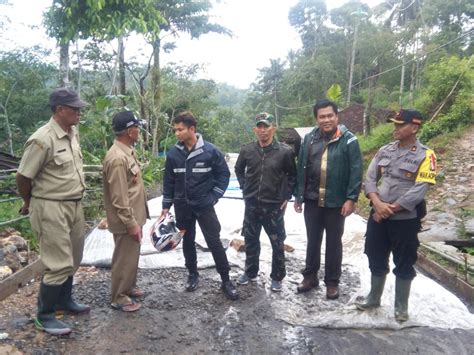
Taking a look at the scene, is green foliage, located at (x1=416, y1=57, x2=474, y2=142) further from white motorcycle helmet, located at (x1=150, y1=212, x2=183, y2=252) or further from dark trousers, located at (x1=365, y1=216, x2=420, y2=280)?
white motorcycle helmet, located at (x1=150, y1=212, x2=183, y2=252)

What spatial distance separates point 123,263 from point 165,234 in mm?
423

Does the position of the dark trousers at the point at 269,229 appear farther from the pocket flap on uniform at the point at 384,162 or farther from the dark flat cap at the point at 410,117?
the dark flat cap at the point at 410,117

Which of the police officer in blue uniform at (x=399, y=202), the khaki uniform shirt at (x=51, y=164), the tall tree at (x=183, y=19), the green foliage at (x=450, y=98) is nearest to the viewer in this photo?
the khaki uniform shirt at (x=51, y=164)

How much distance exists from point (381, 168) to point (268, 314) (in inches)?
59.8

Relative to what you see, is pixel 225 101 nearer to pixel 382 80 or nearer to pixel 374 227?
pixel 382 80

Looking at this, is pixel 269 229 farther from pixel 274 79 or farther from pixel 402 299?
pixel 274 79

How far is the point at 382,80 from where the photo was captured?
2908cm

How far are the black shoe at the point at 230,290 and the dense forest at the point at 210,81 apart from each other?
3.94 metres

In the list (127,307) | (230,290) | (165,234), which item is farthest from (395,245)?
(127,307)

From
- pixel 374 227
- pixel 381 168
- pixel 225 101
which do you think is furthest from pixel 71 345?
pixel 225 101

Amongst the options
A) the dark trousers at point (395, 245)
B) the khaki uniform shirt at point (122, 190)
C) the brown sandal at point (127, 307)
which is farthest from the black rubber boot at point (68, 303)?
the dark trousers at point (395, 245)

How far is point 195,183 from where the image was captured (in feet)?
11.8

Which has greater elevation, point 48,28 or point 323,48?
point 323,48

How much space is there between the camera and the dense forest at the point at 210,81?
21.6ft
